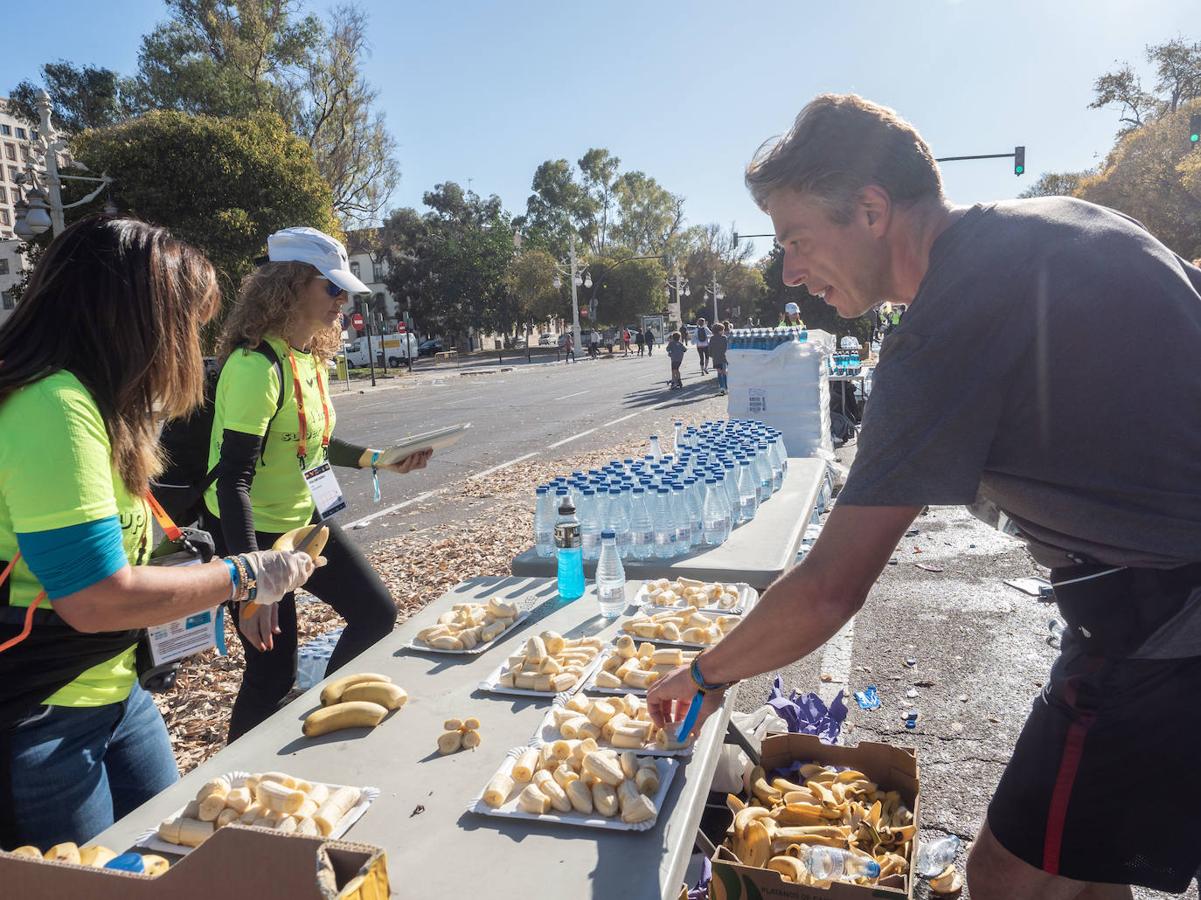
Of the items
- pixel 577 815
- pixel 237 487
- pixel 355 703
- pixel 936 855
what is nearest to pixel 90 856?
pixel 355 703

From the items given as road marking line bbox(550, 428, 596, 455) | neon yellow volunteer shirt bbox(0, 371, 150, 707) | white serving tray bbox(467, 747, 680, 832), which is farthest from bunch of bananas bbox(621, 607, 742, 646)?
road marking line bbox(550, 428, 596, 455)

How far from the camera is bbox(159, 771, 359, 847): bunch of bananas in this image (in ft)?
5.49

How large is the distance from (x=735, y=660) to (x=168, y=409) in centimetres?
158

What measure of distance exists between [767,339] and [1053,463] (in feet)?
27.7

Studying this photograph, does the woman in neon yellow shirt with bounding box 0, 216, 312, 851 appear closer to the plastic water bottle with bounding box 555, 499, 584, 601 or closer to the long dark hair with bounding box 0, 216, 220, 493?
the long dark hair with bounding box 0, 216, 220, 493

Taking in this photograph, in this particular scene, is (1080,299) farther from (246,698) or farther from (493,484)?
(493,484)

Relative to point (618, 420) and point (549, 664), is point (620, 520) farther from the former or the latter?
point (618, 420)

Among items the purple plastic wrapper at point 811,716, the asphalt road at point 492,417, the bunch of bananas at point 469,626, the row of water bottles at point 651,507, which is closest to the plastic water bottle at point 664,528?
the row of water bottles at point 651,507

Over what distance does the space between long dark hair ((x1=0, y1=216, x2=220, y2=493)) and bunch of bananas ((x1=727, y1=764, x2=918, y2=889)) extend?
1.99 metres

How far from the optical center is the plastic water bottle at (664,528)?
149 inches

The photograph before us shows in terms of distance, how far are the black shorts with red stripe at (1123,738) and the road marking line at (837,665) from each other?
8.88ft

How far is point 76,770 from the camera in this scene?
6.36 ft

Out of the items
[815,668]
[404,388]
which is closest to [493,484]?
[815,668]

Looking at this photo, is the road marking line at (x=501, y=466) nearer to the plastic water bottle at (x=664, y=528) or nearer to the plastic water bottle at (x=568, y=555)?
the plastic water bottle at (x=664, y=528)
